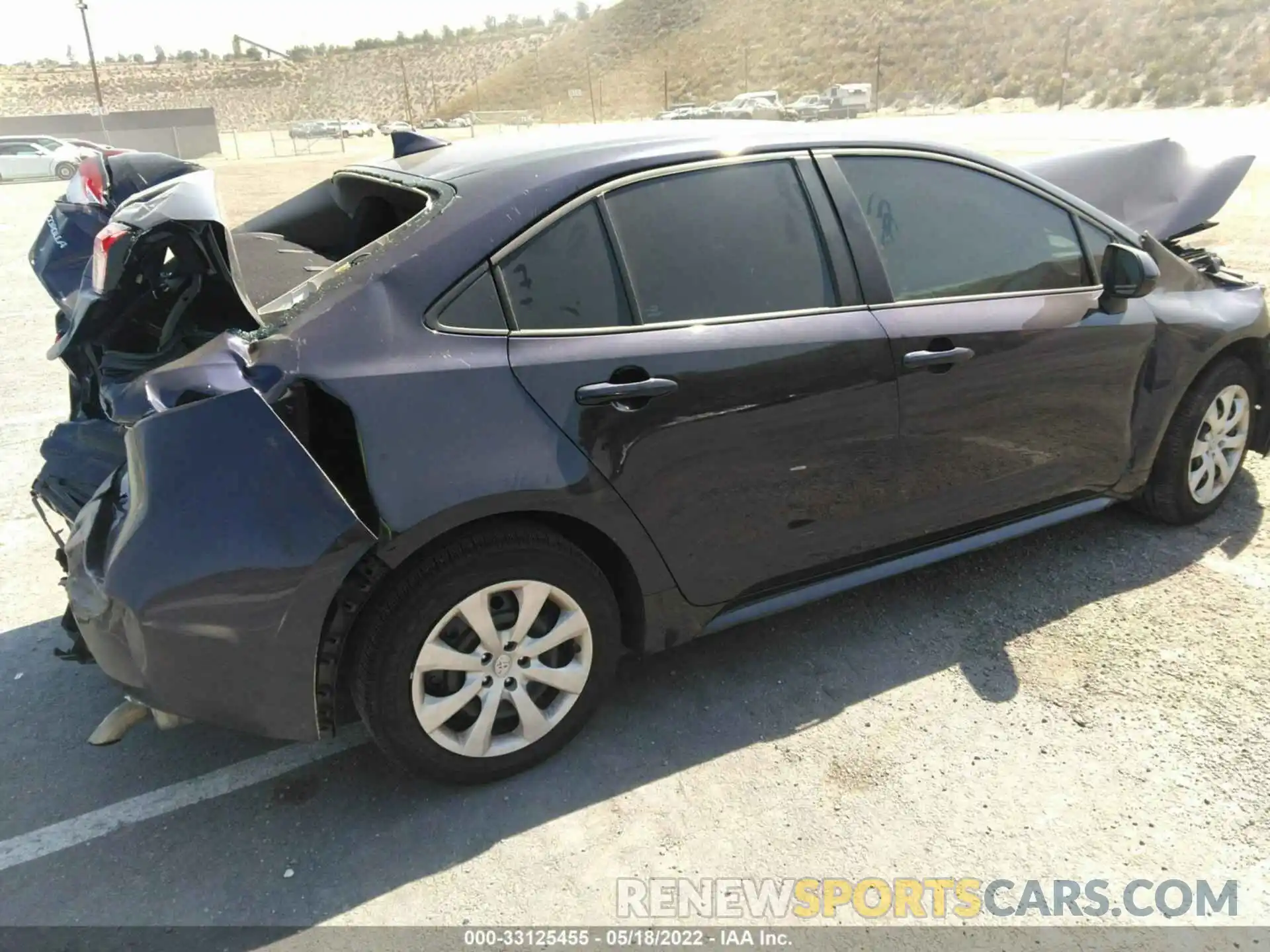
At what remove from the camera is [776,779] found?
2656 millimetres

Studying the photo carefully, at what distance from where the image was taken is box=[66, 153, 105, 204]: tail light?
3.27 meters

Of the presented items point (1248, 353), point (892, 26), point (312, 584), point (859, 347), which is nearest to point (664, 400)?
point (859, 347)

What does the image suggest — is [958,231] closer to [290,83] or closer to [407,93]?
[407,93]

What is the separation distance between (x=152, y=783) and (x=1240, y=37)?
4868cm

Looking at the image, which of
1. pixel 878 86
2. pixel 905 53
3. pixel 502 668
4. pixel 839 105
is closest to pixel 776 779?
pixel 502 668

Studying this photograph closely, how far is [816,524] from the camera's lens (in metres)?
2.97

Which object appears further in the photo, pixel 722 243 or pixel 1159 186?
Result: pixel 1159 186

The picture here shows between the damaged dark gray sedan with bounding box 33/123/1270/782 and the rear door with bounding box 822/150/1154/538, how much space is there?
1 centimetres

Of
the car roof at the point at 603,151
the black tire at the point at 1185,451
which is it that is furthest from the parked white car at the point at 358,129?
the black tire at the point at 1185,451

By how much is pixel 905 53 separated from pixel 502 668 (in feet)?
204

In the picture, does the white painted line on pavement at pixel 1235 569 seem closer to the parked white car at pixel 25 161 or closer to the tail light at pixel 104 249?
the tail light at pixel 104 249

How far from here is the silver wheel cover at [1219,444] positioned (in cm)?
384

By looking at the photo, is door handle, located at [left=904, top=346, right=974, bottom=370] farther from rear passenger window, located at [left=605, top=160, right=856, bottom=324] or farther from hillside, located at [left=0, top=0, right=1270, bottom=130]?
hillside, located at [left=0, top=0, right=1270, bottom=130]

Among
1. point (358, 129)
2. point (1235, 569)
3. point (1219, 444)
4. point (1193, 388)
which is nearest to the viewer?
point (1235, 569)
